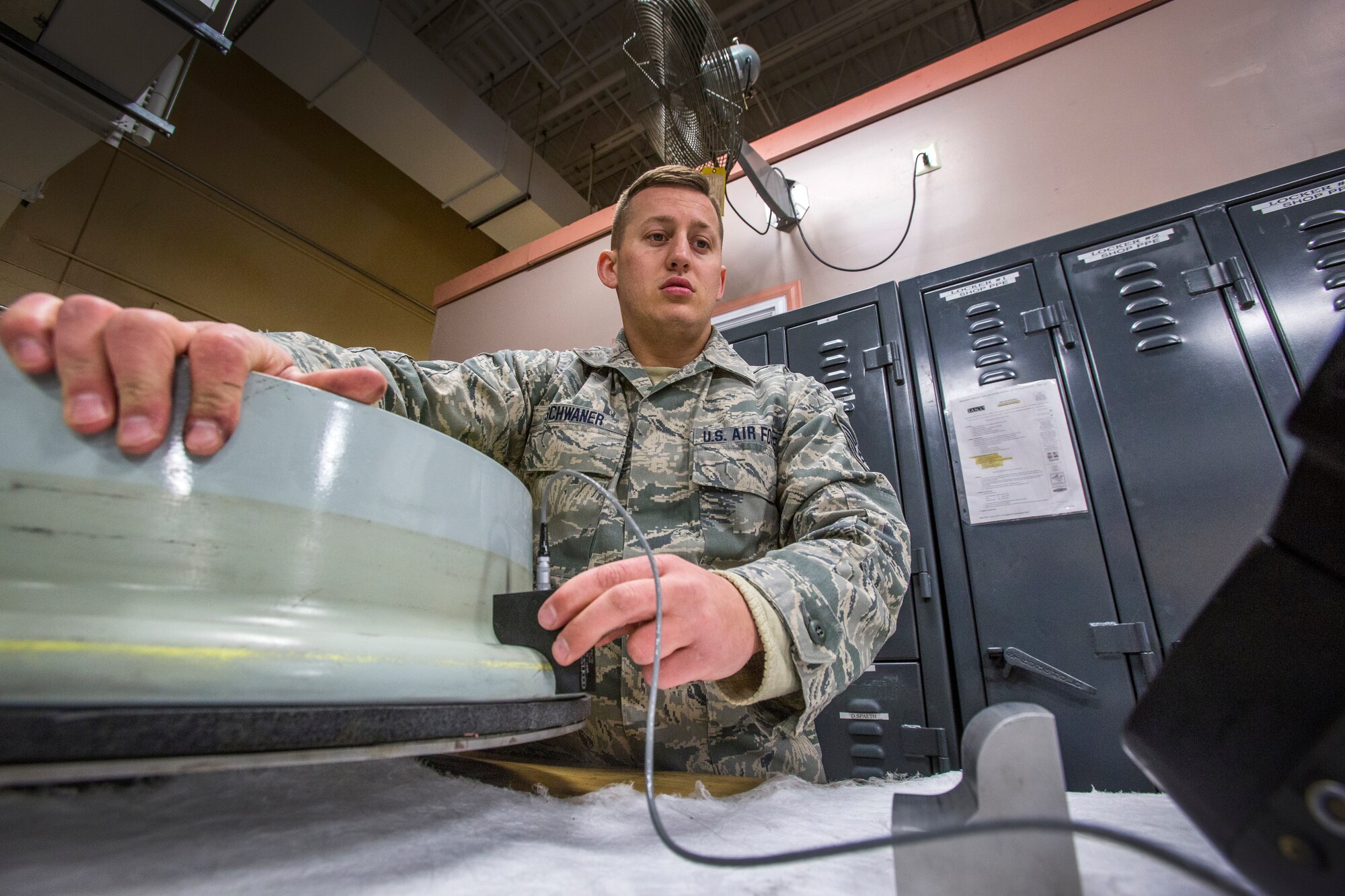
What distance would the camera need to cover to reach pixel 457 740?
1.43ft

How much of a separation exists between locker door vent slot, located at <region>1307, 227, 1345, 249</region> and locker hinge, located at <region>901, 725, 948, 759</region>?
1269 mm

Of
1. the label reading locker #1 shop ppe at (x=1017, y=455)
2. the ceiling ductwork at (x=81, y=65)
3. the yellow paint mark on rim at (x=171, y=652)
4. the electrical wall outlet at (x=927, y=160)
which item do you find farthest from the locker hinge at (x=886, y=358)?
the ceiling ductwork at (x=81, y=65)

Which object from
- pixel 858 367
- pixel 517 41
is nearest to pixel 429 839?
pixel 858 367

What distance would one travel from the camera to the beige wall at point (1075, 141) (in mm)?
1605

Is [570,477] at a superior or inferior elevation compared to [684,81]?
inferior

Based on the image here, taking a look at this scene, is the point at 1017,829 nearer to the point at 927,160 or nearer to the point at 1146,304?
the point at 1146,304

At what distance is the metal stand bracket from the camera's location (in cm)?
31

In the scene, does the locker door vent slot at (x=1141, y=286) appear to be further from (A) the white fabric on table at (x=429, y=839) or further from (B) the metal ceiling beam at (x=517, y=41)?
(B) the metal ceiling beam at (x=517, y=41)

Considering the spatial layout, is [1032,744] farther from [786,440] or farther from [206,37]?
[206,37]

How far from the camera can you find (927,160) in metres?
2.07

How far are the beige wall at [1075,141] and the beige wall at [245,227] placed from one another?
136 inches

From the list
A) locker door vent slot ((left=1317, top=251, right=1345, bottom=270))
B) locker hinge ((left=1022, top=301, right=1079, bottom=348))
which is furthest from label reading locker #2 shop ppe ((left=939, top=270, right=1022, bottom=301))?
locker door vent slot ((left=1317, top=251, right=1345, bottom=270))

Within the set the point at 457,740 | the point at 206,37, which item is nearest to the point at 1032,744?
the point at 457,740

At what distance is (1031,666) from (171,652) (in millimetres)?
1402
